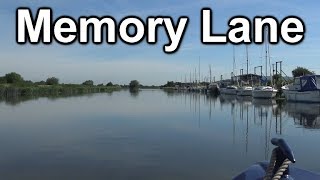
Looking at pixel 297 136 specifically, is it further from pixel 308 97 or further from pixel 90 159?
pixel 308 97

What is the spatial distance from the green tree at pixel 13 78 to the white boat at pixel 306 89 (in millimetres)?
98079

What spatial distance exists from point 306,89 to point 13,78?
4110 inches

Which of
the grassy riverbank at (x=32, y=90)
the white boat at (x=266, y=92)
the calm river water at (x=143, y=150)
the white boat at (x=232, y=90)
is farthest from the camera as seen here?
the white boat at (x=232, y=90)

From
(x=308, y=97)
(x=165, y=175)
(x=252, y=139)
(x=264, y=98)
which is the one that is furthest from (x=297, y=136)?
(x=264, y=98)

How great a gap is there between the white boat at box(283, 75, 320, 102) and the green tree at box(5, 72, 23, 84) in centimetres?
9808

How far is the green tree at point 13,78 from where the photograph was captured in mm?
130000

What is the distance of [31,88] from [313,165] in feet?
315

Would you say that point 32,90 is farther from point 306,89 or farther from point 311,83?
point 311,83

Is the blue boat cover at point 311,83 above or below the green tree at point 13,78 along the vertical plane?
below

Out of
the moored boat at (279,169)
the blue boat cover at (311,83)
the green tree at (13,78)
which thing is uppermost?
the green tree at (13,78)

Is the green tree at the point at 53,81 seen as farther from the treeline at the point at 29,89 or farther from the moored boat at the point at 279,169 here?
the moored boat at the point at 279,169

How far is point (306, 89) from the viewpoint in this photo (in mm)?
51906

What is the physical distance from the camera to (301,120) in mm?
31172

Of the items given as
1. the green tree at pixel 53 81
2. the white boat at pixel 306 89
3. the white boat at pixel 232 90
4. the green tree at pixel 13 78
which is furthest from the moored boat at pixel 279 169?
the green tree at pixel 53 81
